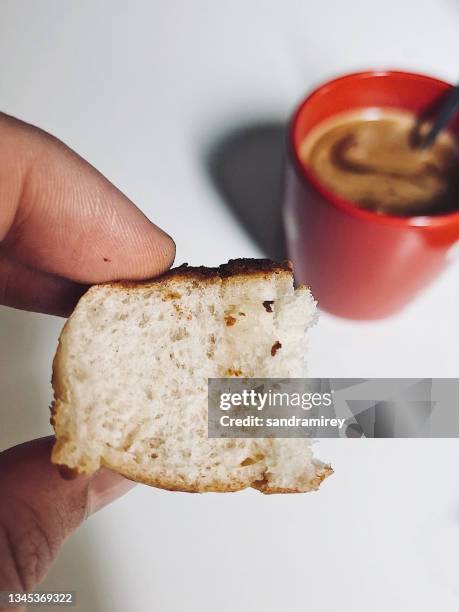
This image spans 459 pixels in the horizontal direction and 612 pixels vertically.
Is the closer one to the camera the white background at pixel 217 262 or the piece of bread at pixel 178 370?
the piece of bread at pixel 178 370

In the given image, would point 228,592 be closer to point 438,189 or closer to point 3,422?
point 3,422

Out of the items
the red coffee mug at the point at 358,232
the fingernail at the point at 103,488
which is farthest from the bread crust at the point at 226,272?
the fingernail at the point at 103,488

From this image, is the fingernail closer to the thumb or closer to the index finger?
the thumb

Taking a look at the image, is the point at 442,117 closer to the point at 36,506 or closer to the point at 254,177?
the point at 254,177

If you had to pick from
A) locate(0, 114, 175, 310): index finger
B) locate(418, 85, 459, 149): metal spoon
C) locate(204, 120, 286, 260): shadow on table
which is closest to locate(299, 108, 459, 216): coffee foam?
locate(418, 85, 459, 149): metal spoon

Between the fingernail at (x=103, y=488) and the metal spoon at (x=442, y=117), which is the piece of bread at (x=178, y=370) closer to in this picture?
the fingernail at (x=103, y=488)

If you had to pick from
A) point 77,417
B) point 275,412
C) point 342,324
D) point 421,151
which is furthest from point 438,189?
point 77,417

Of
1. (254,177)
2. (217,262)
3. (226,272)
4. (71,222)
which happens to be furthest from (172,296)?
(254,177)
